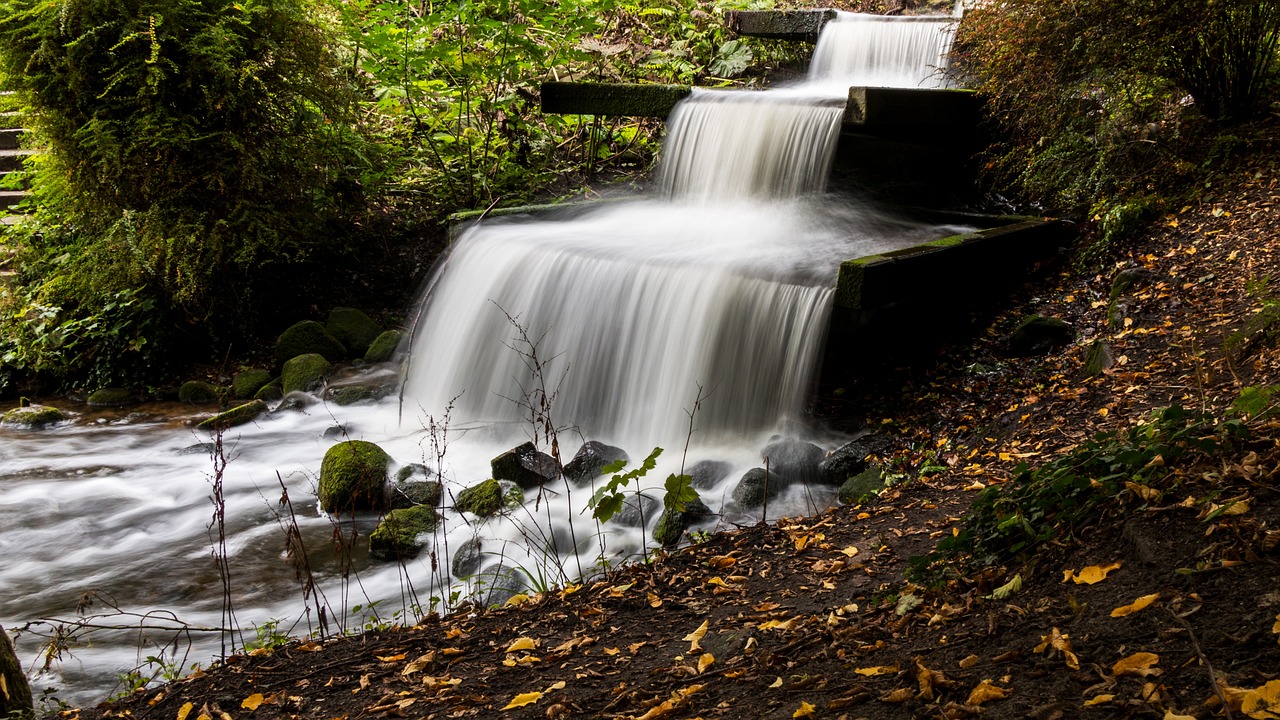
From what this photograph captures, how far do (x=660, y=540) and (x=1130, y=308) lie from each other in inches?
136

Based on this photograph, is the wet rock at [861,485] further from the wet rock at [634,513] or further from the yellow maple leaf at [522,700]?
the yellow maple leaf at [522,700]

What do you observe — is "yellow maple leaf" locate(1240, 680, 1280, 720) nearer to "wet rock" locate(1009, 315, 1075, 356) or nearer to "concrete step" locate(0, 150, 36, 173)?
"wet rock" locate(1009, 315, 1075, 356)

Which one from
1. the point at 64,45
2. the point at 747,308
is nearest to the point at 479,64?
the point at 64,45

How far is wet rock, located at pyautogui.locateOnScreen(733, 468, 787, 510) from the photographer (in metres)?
5.45

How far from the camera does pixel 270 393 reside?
8.38 meters

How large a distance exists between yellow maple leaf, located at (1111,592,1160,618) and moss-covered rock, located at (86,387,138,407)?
8512mm

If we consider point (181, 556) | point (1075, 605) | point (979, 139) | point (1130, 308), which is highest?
point (979, 139)

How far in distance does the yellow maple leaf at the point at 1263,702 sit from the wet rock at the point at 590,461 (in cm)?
447

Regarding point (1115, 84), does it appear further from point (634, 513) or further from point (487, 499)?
point (487, 499)

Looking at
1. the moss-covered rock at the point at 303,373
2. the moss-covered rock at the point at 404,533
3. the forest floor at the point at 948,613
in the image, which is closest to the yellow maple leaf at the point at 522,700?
the forest floor at the point at 948,613

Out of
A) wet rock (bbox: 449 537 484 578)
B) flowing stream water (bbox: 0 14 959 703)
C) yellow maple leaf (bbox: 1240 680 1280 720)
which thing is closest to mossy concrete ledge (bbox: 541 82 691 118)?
flowing stream water (bbox: 0 14 959 703)

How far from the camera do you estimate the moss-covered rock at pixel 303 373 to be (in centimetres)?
836

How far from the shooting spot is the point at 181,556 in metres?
5.60

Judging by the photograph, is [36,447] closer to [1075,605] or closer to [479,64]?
[479,64]
